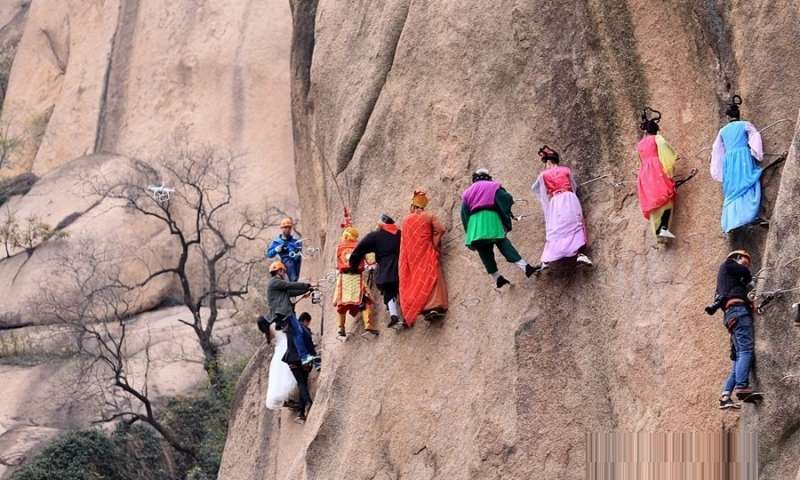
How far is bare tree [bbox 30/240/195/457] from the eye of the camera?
31797 mm

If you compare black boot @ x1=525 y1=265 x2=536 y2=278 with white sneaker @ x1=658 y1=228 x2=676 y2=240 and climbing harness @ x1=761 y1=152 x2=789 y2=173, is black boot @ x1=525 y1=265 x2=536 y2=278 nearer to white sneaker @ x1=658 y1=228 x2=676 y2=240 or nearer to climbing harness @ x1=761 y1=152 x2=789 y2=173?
white sneaker @ x1=658 y1=228 x2=676 y2=240

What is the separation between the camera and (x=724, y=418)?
16.4m

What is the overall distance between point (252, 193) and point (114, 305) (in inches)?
168

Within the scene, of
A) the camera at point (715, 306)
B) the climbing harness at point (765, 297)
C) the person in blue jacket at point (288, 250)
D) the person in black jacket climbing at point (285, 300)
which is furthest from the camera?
the person in blue jacket at point (288, 250)

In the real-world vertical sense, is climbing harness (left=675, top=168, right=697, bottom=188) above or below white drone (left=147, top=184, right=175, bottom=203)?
below

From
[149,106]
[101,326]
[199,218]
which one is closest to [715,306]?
[199,218]

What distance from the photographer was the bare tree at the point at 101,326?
31797 millimetres

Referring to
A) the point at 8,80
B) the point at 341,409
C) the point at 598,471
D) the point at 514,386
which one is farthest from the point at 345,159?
the point at 8,80

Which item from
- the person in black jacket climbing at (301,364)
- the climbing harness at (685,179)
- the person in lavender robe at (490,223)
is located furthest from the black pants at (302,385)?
the climbing harness at (685,179)

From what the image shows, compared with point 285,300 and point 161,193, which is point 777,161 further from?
point 161,193

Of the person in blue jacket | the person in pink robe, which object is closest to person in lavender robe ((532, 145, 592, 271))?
the person in pink robe

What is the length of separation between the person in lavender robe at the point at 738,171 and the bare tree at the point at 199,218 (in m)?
18.0

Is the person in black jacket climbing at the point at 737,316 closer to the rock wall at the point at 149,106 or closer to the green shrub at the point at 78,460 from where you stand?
the green shrub at the point at 78,460

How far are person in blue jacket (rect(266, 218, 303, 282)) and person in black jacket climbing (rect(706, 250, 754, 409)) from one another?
8323mm
